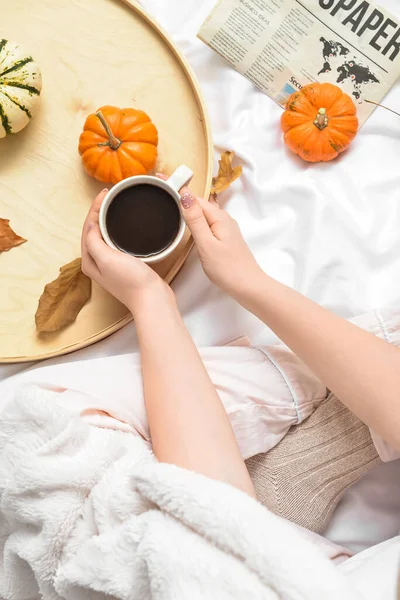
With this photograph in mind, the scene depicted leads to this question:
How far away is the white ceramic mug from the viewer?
0.80 m

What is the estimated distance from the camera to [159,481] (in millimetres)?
635

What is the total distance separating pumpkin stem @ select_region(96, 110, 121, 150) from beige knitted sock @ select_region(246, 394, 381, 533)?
0.56 m

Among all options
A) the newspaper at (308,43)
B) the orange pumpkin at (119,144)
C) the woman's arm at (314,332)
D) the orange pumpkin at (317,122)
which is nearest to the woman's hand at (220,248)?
the woman's arm at (314,332)

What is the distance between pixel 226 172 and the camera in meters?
1.01

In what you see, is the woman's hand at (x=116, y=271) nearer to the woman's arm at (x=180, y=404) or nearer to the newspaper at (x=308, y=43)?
the woman's arm at (x=180, y=404)

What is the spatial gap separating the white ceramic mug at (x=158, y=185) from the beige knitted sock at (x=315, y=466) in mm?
390

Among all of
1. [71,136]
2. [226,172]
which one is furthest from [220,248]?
[71,136]

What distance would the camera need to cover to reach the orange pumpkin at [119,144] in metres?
0.88

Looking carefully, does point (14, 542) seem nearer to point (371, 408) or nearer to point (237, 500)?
point (237, 500)

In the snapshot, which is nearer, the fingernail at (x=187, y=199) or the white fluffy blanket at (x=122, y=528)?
the white fluffy blanket at (x=122, y=528)

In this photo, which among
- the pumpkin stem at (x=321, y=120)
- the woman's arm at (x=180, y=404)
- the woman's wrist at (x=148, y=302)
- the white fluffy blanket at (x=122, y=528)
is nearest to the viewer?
the white fluffy blanket at (x=122, y=528)

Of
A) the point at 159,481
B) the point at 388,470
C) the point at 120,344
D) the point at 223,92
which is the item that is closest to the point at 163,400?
the point at 159,481

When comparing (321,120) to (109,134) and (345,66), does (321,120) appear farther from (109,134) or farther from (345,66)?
(109,134)

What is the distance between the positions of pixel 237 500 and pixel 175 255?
433mm
